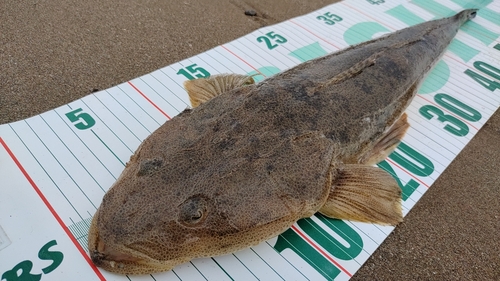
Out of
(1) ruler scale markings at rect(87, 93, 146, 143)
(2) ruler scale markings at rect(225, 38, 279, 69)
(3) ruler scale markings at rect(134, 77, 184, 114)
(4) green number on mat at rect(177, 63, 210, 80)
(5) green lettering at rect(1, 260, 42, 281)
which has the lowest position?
(5) green lettering at rect(1, 260, 42, 281)

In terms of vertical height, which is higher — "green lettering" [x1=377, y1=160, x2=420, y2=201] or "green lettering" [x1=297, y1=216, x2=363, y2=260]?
"green lettering" [x1=377, y1=160, x2=420, y2=201]

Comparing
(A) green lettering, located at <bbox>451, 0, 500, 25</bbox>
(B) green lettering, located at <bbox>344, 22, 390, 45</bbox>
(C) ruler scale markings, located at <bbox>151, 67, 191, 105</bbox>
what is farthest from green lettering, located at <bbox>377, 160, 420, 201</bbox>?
(A) green lettering, located at <bbox>451, 0, 500, 25</bbox>

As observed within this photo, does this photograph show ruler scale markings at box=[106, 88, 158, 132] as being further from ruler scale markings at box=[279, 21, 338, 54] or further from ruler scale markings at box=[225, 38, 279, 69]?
ruler scale markings at box=[279, 21, 338, 54]

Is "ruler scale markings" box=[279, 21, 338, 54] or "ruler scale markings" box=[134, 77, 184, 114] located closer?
"ruler scale markings" box=[134, 77, 184, 114]

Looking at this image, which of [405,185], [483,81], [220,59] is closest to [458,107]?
[483,81]

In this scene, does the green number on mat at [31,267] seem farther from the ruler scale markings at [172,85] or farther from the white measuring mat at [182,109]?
the ruler scale markings at [172,85]
